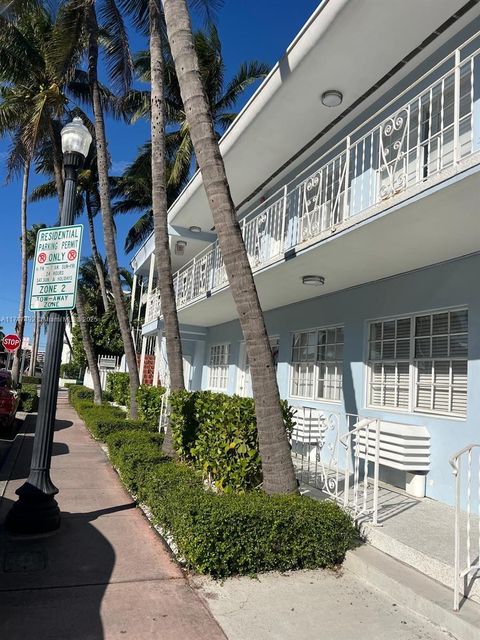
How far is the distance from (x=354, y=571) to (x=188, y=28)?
6007mm

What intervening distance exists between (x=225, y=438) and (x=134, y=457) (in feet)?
5.23

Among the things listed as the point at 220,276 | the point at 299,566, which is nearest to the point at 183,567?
the point at 299,566

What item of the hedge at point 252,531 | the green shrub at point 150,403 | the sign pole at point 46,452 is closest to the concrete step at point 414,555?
the hedge at point 252,531

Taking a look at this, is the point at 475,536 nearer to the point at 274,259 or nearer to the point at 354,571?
the point at 354,571

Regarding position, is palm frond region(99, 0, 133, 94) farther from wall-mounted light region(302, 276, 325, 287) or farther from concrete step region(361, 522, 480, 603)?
concrete step region(361, 522, 480, 603)

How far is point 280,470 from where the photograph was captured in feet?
16.3

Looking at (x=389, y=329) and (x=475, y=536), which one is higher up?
(x=389, y=329)

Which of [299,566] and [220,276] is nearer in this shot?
[299,566]

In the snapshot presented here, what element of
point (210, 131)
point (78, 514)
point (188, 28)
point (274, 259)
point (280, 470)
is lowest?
point (78, 514)

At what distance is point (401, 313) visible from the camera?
7414 mm

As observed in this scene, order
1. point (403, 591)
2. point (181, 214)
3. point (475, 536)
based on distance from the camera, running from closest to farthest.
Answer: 1. point (403, 591)
2. point (475, 536)
3. point (181, 214)

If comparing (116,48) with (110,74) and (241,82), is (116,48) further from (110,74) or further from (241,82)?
(241,82)

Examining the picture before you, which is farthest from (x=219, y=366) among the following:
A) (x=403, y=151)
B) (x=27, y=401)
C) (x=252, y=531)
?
(x=252, y=531)

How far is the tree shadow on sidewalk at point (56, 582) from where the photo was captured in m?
3.28
